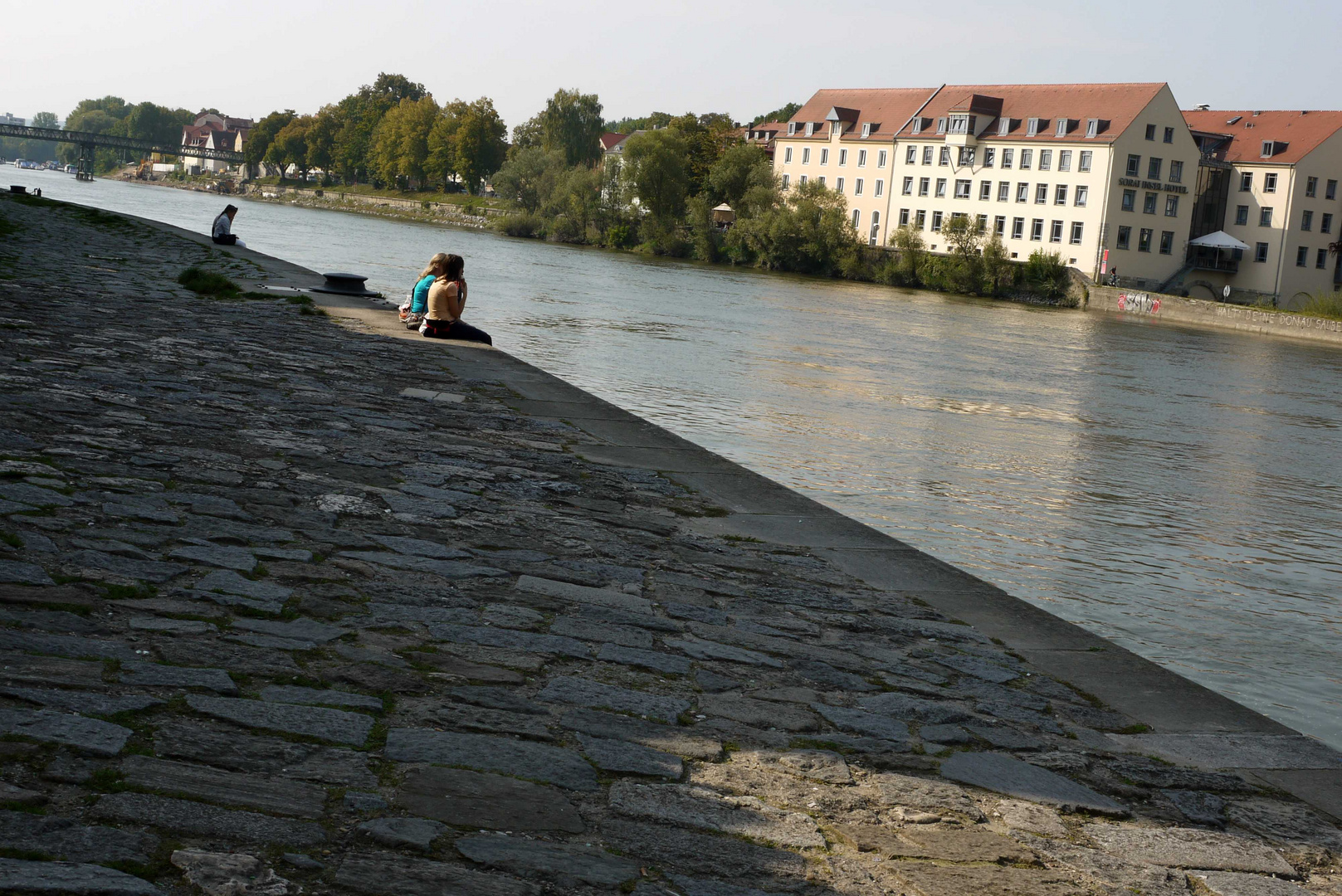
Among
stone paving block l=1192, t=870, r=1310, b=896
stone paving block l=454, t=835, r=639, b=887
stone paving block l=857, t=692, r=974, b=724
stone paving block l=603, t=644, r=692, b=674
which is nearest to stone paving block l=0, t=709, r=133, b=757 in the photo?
stone paving block l=454, t=835, r=639, b=887

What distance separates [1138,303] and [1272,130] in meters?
22.1

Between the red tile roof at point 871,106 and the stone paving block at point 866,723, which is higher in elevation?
the red tile roof at point 871,106

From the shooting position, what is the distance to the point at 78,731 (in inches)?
116

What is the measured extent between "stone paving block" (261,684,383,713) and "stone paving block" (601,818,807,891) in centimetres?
85

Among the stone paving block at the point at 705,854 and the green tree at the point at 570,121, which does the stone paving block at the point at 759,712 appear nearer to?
the stone paving block at the point at 705,854

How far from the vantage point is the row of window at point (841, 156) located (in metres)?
87.8

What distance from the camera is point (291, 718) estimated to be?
10.8ft

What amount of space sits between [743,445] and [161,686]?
11.4 metres

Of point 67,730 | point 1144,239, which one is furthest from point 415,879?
point 1144,239

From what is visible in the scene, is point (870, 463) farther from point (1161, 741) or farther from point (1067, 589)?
point (1161, 741)

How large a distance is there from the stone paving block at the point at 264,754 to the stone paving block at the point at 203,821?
22 centimetres

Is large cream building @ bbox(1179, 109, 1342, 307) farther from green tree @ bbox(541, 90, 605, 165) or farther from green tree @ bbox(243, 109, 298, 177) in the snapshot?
green tree @ bbox(243, 109, 298, 177)

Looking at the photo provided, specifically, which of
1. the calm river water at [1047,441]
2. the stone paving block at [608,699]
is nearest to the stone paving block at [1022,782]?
the stone paving block at [608,699]

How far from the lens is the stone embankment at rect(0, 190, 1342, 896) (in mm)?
2760
